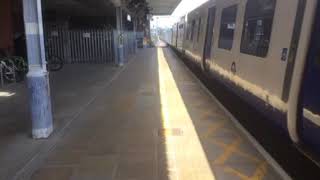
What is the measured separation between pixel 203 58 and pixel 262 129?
606 cm

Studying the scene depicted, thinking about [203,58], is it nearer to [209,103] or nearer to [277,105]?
[209,103]

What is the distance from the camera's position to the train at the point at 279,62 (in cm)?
451

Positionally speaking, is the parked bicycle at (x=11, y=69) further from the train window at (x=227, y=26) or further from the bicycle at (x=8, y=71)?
the train window at (x=227, y=26)

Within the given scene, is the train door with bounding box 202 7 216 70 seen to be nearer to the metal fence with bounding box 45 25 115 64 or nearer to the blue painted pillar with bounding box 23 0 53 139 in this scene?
the blue painted pillar with bounding box 23 0 53 139

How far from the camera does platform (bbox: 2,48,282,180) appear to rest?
5258 mm

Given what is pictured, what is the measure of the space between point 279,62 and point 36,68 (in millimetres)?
3652

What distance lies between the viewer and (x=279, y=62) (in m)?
5.57

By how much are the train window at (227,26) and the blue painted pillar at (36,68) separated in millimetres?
4017

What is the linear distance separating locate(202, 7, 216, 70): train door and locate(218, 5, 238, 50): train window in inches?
64.2

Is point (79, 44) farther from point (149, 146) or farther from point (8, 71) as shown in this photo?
point (149, 146)

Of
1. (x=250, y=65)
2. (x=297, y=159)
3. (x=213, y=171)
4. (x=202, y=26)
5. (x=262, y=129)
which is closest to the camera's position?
(x=213, y=171)

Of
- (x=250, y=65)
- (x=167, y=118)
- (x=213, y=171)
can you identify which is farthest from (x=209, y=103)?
(x=213, y=171)

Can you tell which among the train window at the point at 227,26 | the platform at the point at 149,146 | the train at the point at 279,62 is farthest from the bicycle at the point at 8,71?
the train at the point at 279,62

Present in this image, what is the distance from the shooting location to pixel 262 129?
762 cm
